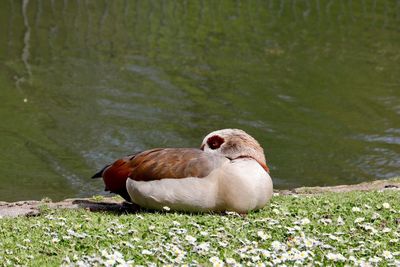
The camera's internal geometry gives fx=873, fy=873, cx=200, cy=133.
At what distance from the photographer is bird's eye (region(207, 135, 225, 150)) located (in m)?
9.85

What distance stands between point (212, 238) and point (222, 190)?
4.43 ft

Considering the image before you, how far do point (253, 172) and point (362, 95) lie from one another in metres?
13.6

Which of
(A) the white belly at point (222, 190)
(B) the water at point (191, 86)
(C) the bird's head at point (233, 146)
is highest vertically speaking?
(C) the bird's head at point (233, 146)

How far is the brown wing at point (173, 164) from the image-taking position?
9.44m

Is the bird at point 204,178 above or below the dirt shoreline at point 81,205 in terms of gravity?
above

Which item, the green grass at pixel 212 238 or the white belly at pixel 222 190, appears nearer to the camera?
the green grass at pixel 212 238

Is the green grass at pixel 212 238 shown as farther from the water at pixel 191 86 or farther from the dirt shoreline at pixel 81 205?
the water at pixel 191 86

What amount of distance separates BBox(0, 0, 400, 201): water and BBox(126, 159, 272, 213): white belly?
205 inches

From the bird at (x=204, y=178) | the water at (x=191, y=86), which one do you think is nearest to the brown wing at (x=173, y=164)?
the bird at (x=204, y=178)

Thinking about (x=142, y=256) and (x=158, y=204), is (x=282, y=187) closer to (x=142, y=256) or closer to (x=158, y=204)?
(x=158, y=204)

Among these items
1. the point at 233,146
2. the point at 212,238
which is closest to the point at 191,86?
the point at 233,146

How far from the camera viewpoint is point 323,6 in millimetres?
34125

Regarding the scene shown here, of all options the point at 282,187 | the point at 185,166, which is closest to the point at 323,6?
the point at 282,187

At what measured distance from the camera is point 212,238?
26.2 feet
